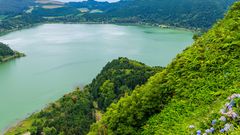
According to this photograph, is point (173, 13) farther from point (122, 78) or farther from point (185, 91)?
point (185, 91)

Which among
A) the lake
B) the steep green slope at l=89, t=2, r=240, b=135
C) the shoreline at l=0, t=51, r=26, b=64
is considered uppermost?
the steep green slope at l=89, t=2, r=240, b=135

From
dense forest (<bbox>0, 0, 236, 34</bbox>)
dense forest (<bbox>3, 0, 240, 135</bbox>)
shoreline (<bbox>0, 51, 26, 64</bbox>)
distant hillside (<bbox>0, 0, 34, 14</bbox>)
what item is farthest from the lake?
distant hillside (<bbox>0, 0, 34, 14</bbox>)

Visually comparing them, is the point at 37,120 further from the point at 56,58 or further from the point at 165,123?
the point at 56,58

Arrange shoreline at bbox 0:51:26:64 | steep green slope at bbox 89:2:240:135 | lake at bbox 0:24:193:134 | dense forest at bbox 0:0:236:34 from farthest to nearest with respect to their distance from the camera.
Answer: dense forest at bbox 0:0:236:34 < shoreline at bbox 0:51:26:64 < lake at bbox 0:24:193:134 < steep green slope at bbox 89:2:240:135

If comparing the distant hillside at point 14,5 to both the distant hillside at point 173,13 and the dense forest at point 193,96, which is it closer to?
the distant hillside at point 173,13

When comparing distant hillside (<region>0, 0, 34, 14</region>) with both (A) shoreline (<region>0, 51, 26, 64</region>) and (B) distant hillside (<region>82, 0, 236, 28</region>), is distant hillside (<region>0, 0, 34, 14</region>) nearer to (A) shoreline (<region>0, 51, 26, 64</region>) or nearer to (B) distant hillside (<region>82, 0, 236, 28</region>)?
(B) distant hillside (<region>82, 0, 236, 28</region>)

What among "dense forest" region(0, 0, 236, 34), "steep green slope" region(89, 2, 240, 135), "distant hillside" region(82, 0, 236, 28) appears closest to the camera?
"steep green slope" region(89, 2, 240, 135)

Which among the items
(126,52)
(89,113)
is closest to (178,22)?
(126,52)
